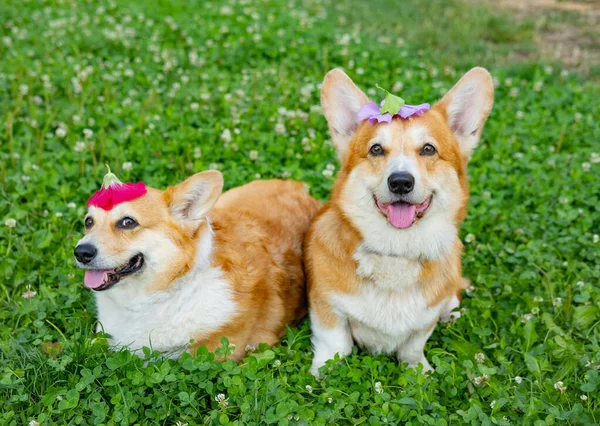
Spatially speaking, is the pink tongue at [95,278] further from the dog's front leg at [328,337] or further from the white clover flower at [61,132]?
the white clover flower at [61,132]

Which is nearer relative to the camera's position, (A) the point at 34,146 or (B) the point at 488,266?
(B) the point at 488,266

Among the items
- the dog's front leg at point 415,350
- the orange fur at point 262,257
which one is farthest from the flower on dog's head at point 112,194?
the dog's front leg at point 415,350

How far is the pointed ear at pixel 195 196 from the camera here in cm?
316

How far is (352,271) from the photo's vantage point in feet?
10.6

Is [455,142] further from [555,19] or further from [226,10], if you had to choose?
[555,19]

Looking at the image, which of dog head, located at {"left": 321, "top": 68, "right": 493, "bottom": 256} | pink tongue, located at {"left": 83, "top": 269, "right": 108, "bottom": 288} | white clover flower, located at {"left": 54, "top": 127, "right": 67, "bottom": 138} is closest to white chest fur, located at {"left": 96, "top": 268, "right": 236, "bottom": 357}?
pink tongue, located at {"left": 83, "top": 269, "right": 108, "bottom": 288}

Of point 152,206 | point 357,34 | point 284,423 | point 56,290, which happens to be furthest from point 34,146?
point 357,34

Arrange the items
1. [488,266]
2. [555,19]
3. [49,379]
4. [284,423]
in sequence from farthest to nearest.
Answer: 1. [555,19]
2. [488,266]
3. [49,379]
4. [284,423]

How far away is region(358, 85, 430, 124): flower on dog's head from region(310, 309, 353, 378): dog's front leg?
1.05 m

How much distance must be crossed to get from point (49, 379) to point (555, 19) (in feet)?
26.8

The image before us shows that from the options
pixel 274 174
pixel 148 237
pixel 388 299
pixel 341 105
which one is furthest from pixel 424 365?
pixel 274 174

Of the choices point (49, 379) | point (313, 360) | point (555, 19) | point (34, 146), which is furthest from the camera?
point (555, 19)

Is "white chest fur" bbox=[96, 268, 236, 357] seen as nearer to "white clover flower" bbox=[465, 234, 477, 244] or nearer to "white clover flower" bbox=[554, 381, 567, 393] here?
"white clover flower" bbox=[554, 381, 567, 393]

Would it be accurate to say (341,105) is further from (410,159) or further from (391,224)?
(391,224)
